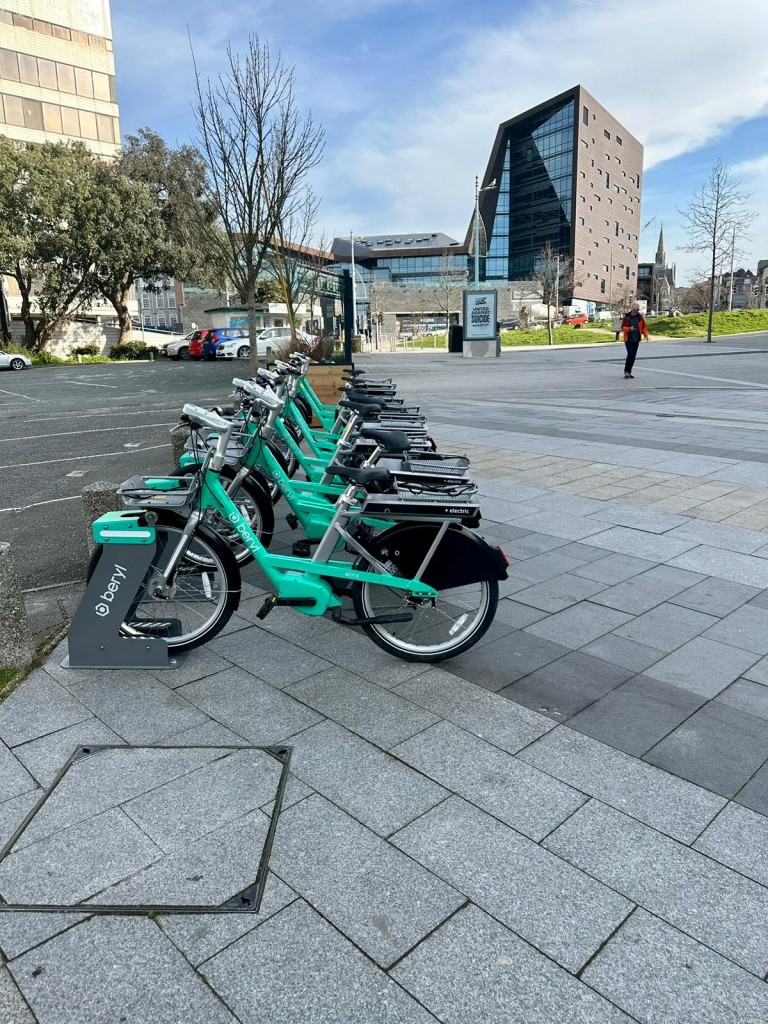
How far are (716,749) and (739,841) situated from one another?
54cm

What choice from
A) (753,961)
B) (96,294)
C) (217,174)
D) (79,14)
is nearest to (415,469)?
(753,961)

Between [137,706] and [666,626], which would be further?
[666,626]

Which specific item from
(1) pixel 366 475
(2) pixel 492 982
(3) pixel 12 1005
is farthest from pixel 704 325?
(3) pixel 12 1005

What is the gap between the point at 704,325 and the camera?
4653 centimetres

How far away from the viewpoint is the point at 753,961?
1.93 metres

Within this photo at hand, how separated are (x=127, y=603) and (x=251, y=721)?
0.91 metres

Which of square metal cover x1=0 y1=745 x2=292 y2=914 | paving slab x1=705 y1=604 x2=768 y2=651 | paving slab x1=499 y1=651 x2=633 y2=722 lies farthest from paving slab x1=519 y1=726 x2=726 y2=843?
paving slab x1=705 y1=604 x2=768 y2=651

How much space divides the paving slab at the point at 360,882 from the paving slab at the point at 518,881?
0.08 meters

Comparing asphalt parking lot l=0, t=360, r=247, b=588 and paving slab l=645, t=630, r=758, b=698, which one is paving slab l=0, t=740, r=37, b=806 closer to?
asphalt parking lot l=0, t=360, r=247, b=588

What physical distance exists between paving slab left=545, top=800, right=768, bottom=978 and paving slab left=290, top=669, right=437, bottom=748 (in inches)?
32.2

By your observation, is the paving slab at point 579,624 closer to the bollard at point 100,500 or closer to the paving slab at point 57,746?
the paving slab at point 57,746

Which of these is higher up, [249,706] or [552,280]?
[552,280]

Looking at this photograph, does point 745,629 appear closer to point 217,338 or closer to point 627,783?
point 627,783

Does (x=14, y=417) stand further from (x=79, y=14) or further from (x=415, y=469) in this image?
(x=79, y=14)
